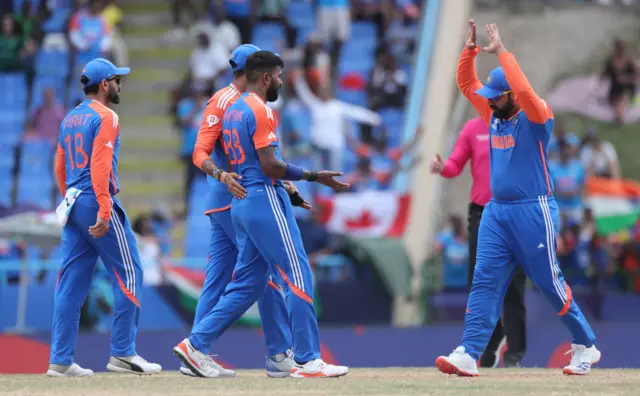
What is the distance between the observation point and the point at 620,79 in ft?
70.8

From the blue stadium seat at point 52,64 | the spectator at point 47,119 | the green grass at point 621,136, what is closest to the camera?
the spectator at point 47,119

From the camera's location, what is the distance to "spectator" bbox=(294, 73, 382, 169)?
57.7ft

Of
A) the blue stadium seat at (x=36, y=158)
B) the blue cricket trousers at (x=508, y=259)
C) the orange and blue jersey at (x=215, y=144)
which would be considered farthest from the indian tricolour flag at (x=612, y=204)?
the orange and blue jersey at (x=215, y=144)

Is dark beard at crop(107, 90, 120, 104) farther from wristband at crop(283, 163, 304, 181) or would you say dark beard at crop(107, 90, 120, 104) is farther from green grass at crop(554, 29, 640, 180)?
green grass at crop(554, 29, 640, 180)

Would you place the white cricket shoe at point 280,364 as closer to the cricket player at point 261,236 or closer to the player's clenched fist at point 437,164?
the cricket player at point 261,236

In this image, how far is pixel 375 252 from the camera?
1512 cm

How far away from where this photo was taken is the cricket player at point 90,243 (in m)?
9.43

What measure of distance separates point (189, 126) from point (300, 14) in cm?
326

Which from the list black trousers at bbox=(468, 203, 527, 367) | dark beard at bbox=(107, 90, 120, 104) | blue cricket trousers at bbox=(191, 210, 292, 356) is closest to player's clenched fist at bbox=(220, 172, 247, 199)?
blue cricket trousers at bbox=(191, 210, 292, 356)

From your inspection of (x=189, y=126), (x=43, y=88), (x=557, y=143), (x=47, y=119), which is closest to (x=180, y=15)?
(x=43, y=88)

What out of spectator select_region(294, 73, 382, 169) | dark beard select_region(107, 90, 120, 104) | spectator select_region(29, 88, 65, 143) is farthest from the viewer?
spectator select_region(29, 88, 65, 143)

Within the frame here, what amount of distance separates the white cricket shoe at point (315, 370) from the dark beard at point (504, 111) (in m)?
2.02

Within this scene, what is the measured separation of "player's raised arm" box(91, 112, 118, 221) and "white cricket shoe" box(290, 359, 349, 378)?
174 centimetres

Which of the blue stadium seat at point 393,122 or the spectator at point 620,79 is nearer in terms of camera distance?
the blue stadium seat at point 393,122
